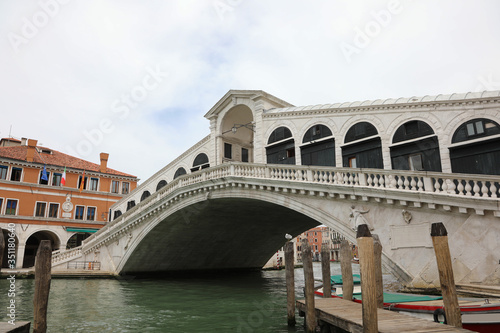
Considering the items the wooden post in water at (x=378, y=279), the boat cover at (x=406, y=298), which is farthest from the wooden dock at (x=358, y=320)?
the boat cover at (x=406, y=298)

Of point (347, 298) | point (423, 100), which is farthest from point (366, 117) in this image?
point (347, 298)

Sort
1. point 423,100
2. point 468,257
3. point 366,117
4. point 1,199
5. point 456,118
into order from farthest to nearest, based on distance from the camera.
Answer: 1. point 1,199
2. point 366,117
3. point 423,100
4. point 456,118
5. point 468,257

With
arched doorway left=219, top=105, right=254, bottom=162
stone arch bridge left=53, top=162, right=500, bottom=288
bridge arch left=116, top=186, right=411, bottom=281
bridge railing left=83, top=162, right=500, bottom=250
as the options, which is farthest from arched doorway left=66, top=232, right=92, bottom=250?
arched doorway left=219, top=105, right=254, bottom=162

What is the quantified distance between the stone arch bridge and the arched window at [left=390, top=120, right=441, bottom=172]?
85 cm

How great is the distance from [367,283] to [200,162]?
17.2 metres

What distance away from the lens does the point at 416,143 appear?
12.6 meters

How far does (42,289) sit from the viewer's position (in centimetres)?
591

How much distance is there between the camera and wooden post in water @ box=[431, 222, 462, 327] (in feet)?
16.8

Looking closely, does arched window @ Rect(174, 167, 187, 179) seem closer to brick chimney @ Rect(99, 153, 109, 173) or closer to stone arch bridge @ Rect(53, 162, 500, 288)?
stone arch bridge @ Rect(53, 162, 500, 288)

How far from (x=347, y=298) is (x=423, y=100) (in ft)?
26.2

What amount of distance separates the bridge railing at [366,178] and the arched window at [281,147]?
2314 millimetres

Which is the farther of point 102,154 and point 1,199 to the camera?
point 102,154

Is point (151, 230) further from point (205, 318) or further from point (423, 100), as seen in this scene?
point (423, 100)

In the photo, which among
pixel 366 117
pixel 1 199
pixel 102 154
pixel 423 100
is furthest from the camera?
pixel 102 154
